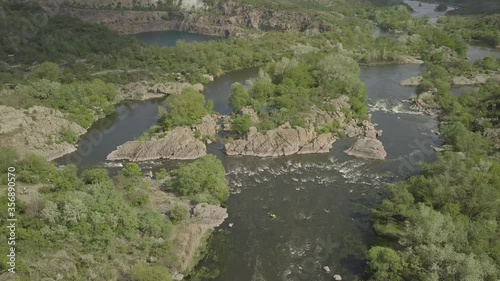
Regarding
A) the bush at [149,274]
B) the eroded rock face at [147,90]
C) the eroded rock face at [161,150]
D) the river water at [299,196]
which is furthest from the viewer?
the eroded rock face at [147,90]

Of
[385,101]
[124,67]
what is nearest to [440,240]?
[385,101]

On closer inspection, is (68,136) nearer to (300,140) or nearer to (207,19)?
(300,140)

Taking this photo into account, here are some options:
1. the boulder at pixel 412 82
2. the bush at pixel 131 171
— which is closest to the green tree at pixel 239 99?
the bush at pixel 131 171

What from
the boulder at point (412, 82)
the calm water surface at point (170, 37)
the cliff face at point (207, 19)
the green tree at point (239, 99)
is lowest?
the green tree at point (239, 99)

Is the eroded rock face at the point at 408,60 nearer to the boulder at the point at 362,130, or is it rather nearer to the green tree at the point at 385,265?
the boulder at the point at 362,130

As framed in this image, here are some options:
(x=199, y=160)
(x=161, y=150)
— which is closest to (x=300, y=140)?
(x=199, y=160)

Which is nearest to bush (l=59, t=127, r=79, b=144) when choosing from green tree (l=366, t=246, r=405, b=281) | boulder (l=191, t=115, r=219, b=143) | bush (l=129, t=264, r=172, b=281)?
boulder (l=191, t=115, r=219, b=143)
